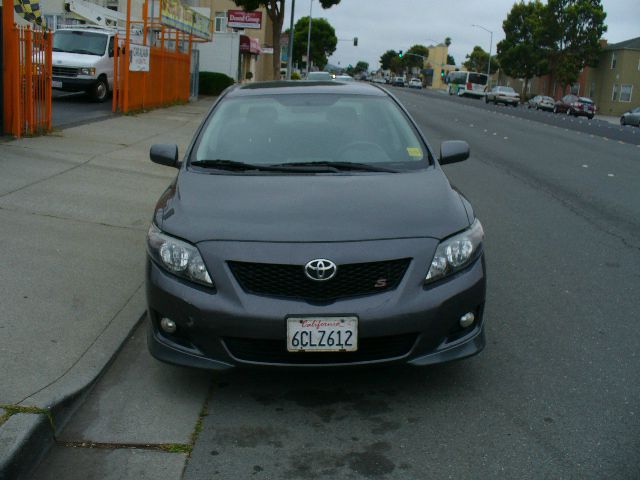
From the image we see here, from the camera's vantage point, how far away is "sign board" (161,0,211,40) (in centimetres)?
2235

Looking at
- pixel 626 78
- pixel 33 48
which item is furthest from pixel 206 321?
pixel 626 78

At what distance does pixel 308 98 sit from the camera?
568 centimetres

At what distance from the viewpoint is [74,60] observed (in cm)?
2162

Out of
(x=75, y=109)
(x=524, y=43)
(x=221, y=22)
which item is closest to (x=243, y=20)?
(x=221, y=22)

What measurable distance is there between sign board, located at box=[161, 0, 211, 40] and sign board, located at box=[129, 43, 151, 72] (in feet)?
5.09

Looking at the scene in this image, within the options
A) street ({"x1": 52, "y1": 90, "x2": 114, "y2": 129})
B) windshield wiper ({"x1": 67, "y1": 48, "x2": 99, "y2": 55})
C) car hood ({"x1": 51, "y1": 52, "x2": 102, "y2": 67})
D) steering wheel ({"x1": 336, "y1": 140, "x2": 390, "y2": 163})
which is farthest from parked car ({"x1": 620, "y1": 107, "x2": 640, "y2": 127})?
steering wheel ({"x1": 336, "y1": 140, "x2": 390, "y2": 163})

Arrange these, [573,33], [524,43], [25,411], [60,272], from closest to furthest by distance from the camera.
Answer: [25,411] < [60,272] < [573,33] < [524,43]

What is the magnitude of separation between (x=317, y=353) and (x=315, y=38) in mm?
101017

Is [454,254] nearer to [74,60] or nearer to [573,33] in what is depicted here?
[74,60]

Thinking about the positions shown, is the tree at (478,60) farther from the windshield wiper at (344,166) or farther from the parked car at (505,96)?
the windshield wiper at (344,166)

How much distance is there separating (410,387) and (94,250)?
3.43 meters

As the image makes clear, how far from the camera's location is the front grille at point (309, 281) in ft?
12.2

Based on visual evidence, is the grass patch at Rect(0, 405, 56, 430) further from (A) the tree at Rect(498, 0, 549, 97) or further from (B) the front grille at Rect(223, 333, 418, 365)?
(A) the tree at Rect(498, 0, 549, 97)

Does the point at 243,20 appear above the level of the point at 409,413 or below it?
above
